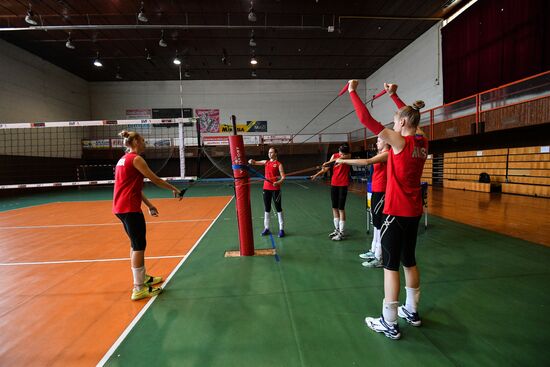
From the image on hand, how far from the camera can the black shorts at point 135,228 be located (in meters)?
2.94

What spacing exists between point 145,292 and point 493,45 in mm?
14744

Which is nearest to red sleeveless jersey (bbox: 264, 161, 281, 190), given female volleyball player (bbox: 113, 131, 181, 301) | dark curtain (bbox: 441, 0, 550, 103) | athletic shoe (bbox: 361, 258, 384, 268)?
athletic shoe (bbox: 361, 258, 384, 268)

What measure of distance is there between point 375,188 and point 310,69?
18.4 meters

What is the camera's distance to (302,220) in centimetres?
704

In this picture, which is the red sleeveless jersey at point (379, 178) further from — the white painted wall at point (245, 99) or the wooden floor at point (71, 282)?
the white painted wall at point (245, 99)

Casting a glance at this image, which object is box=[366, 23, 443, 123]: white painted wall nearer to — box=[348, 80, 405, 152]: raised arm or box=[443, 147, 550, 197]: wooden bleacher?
box=[443, 147, 550, 197]: wooden bleacher

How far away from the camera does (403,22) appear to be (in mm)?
13531

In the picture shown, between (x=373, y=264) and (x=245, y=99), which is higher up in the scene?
(x=245, y=99)

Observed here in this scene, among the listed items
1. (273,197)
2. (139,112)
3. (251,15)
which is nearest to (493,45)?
(251,15)

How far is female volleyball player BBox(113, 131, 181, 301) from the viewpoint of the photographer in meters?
2.89

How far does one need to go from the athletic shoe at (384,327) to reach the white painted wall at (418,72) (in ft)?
49.2

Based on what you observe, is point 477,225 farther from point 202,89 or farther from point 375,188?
point 202,89

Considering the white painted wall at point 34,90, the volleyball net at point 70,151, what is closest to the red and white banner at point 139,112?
the volleyball net at point 70,151

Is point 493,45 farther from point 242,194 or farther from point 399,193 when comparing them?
point 399,193
